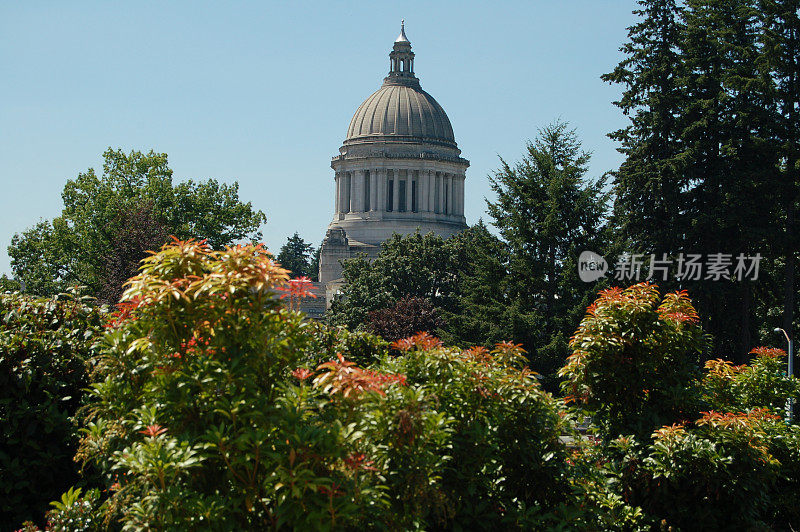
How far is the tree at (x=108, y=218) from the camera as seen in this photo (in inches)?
1806

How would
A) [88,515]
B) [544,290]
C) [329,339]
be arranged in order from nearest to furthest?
1. [88,515]
2. [329,339]
3. [544,290]

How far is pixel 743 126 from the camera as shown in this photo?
3459cm

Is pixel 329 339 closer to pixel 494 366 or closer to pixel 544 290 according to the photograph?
pixel 494 366

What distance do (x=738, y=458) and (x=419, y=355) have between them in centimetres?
425

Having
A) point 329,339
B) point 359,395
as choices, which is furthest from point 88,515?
point 329,339

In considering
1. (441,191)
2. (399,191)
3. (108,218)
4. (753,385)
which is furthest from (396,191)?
(753,385)

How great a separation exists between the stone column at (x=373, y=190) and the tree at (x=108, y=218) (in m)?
41.3

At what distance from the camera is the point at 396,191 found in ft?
303

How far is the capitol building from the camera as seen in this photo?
91.3 meters

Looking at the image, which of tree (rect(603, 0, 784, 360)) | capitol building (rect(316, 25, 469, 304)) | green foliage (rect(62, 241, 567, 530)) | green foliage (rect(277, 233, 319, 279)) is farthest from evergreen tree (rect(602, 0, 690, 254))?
green foliage (rect(277, 233, 319, 279))

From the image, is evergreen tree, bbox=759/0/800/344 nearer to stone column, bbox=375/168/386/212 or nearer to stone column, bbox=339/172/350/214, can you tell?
stone column, bbox=375/168/386/212

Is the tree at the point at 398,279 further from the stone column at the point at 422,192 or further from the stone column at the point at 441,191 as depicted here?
the stone column at the point at 441,191

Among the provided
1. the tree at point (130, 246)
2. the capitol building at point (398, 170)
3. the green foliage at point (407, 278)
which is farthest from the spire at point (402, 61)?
the tree at point (130, 246)
